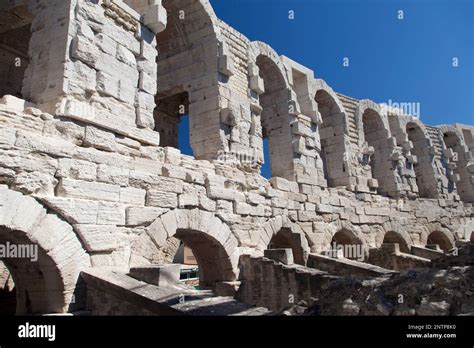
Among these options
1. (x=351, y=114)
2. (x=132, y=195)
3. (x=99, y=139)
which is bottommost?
(x=132, y=195)

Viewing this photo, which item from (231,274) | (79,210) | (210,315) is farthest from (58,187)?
(231,274)

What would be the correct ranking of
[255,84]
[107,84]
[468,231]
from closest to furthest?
1. [107,84]
2. [255,84]
3. [468,231]

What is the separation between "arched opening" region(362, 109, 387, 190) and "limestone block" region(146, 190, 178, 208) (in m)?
9.66

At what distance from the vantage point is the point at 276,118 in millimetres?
10289

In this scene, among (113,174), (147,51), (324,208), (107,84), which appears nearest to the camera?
(113,174)

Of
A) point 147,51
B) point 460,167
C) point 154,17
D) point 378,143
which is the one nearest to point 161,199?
point 147,51

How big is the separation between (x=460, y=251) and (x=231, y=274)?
372cm

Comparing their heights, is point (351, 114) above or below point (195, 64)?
above

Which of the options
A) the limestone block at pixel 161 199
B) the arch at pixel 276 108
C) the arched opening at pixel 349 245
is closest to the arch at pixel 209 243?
the limestone block at pixel 161 199

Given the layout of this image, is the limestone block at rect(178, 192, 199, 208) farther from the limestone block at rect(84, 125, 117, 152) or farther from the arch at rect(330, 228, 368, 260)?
the arch at rect(330, 228, 368, 260)

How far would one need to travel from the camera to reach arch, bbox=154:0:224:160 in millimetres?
7746

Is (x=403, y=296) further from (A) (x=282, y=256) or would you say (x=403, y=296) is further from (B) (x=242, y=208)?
(B) (x=242, y=208)

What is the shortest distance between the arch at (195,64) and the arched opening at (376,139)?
7900 mm

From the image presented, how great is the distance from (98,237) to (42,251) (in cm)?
68
